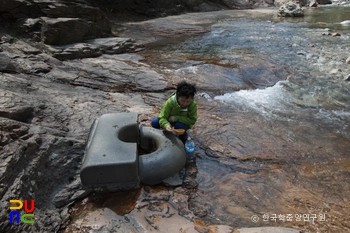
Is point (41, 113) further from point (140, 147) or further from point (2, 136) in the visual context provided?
point (140, 147)

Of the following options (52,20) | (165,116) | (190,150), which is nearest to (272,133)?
(190,150)

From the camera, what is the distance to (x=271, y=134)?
164 inches

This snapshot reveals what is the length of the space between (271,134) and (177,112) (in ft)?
5.51

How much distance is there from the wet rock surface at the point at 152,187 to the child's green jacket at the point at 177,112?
0.57m

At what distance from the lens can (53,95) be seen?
14.6 ft

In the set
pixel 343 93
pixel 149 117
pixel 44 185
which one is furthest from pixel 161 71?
pixel 44 185

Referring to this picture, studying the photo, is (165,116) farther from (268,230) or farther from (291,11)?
(291,11)

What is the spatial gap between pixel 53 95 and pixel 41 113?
33.3 inches

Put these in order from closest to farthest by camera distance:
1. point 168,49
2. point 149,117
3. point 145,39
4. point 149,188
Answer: point 149,188 < point 149,117 < point 168,49 < point 145,39

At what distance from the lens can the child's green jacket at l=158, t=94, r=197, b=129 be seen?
344cm

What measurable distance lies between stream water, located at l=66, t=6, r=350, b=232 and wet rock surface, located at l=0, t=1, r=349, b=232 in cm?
2

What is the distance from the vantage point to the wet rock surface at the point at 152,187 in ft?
8.32

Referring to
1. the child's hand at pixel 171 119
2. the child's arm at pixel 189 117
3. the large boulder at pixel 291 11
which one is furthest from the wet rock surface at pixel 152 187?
the large boulder at pixel 291 11

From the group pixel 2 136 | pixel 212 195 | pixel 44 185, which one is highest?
pixel 2 136
